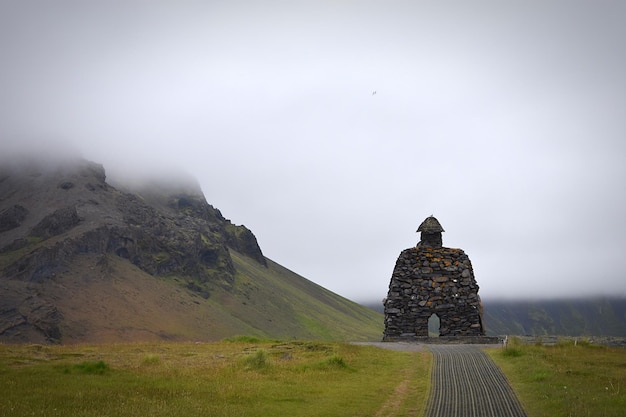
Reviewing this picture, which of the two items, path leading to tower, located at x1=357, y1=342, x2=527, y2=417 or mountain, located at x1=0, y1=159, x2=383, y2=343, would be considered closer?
path leading to tower, located at x1=357, y1=342, x2=527, y2=417

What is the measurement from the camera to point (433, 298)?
3941 centimetres

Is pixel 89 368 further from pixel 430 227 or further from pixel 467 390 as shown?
pixel 430 227

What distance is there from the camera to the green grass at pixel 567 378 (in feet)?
50.6

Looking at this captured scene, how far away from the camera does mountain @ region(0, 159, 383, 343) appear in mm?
111562

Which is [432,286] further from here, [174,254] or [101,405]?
[174,254]

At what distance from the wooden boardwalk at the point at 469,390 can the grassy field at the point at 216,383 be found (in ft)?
1.94

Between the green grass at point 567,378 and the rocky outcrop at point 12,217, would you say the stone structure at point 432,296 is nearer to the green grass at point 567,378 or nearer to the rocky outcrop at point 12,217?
the green grass at point 567,378

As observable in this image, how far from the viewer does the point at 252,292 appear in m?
178

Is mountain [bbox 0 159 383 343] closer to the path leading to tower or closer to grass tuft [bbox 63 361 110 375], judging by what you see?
grass tuft [bbox 63 361 110 375]

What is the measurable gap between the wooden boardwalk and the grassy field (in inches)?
23.2

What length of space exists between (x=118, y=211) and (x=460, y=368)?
148 meters

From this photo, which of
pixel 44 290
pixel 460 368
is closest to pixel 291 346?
pixel 460 368

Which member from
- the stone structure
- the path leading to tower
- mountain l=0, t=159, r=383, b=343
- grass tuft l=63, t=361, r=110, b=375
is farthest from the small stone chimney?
mountain l=0, t=159, r=383, b=343

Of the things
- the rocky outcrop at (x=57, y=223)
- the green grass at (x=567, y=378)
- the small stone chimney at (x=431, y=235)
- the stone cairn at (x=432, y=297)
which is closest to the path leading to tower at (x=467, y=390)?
the green grass at (x=567, y=378)
